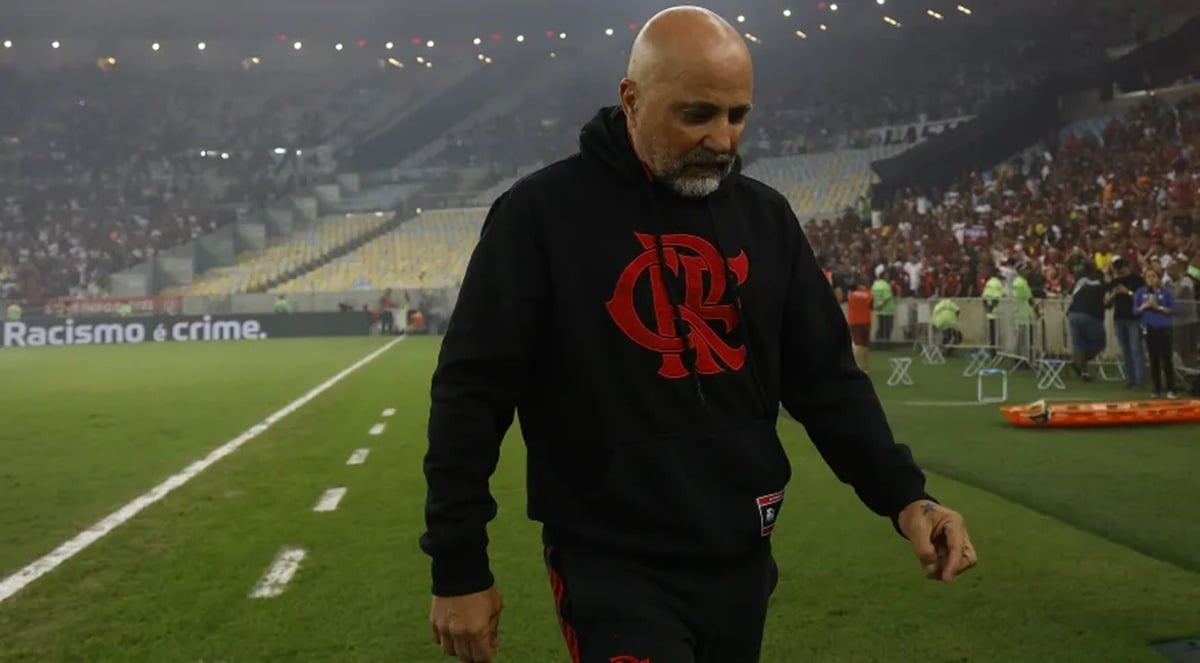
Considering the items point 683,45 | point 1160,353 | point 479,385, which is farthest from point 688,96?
point 1160,353

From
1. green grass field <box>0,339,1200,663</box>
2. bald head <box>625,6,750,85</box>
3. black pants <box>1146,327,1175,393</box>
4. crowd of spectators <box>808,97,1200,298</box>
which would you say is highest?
crowd of spectators <box>808,97,1200,298</box>

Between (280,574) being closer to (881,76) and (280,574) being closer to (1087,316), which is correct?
(1087,316)

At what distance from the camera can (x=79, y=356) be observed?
34156mm

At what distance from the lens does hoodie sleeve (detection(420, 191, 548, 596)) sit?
8.73 ft

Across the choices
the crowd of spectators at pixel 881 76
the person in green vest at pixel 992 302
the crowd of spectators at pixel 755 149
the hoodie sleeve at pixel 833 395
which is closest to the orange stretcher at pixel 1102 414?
the crowd of spectators at pixel 755 149

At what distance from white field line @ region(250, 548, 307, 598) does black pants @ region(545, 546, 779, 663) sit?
4.26 metres

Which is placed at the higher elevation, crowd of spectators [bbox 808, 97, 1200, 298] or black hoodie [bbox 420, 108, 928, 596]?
crowd of spectators [bbox 808, 97, 1200, 298]

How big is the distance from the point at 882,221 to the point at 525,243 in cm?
3738

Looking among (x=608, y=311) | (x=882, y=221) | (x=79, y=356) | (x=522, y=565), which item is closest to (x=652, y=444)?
(x=608, y=311)

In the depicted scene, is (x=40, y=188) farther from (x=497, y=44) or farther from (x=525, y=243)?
(x=525, y=243)

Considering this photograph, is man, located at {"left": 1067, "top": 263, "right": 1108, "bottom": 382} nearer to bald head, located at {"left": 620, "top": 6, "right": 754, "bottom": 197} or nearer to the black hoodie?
the black hoodie

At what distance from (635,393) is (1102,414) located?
488 inches

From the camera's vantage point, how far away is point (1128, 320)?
1847 centimetres

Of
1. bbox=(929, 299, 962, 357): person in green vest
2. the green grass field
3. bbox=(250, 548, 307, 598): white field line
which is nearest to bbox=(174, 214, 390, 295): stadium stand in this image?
bbox=(929, 299, 962, 357): person in green vest
